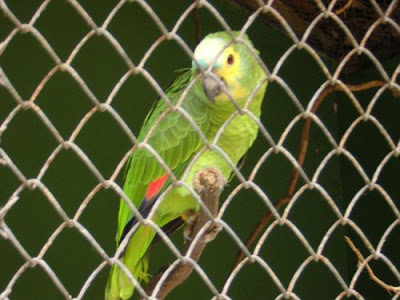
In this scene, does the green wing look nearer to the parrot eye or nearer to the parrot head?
the parrot head

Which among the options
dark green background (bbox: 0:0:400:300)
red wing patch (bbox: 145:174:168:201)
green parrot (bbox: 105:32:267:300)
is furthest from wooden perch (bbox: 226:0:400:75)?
red wing patch (bbox: 145:174:168:201)

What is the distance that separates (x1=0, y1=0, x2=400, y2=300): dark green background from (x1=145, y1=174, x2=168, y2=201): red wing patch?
46 centimetres

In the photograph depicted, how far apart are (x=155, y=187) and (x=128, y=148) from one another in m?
0.60

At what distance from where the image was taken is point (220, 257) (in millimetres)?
2244

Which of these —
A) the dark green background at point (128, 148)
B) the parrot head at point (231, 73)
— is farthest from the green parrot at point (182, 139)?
the dark green background at point (128, 148)

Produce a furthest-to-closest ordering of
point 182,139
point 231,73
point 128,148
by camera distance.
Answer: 1. point 128,148
2. point 182,139
3. point 231,73

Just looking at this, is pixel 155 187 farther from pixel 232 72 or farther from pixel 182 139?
pixel 232 72

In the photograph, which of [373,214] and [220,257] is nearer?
[220,257]

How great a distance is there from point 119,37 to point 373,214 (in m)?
1.24

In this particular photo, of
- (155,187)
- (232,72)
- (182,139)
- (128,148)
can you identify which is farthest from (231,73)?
(128,148)

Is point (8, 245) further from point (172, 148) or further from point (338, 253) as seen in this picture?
point (338, 253)

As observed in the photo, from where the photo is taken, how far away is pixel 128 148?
6.68 feet

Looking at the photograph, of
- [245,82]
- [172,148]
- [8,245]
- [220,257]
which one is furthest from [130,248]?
[220,257]

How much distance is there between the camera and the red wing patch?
1.45 meters
